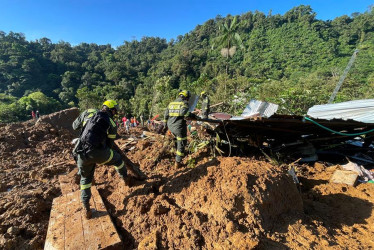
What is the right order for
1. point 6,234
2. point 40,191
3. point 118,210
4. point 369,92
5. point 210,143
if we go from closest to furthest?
point 6,234 < point 118,210 < point 40,191 < point 210,143 < point 369,92

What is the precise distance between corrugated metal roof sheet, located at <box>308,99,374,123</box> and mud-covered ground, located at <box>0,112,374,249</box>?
1.40m

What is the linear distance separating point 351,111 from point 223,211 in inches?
161

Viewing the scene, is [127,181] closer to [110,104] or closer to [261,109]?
[110,104]

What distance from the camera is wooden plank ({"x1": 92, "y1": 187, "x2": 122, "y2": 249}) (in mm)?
2268

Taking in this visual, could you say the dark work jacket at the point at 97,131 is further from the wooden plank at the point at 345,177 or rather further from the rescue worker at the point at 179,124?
the wooden plank at the point at 345,177

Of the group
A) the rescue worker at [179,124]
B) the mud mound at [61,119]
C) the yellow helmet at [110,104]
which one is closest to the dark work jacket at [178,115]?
the rescue worker at [179,124]

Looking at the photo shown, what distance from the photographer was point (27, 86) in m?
48.7

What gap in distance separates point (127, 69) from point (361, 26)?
235ft

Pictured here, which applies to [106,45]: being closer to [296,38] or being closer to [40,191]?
[296,38]

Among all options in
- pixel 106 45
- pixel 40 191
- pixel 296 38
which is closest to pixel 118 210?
pixel 40 191

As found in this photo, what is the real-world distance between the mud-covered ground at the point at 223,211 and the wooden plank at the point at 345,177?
111mm

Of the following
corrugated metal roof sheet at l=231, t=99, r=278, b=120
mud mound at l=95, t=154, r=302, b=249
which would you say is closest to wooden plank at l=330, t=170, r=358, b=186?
mud mound at l=95, t=154, r=302, b=249

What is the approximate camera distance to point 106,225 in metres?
2.57

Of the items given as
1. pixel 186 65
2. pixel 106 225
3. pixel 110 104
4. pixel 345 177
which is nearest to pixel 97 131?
pixel 110 104
